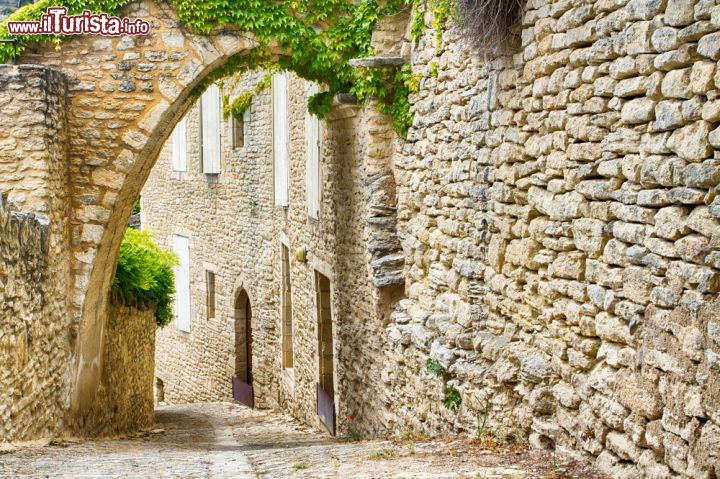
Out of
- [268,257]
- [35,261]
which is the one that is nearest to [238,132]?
[268,257]

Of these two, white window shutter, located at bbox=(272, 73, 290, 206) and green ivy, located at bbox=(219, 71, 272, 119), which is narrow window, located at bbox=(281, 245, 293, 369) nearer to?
white window shutter, located at bbox=(272, 73, 290, 206)

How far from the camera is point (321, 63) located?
347 inches

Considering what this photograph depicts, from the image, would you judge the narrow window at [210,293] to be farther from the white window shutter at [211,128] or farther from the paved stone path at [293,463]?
the paved stone path at [293,463]

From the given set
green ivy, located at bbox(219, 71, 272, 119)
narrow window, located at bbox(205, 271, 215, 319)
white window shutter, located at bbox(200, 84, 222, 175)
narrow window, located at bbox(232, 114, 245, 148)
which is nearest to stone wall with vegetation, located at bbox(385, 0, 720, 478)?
green ivy, located at bbox(219, 71, 272, 119)

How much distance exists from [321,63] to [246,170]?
6.88m

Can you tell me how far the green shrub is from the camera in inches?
437

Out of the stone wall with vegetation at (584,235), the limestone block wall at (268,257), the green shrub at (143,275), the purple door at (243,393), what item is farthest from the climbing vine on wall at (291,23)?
the purple door at (243,393)

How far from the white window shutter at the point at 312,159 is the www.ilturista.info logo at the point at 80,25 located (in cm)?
249

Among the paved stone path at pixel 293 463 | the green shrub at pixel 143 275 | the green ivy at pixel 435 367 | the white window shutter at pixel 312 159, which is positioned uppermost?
the white window shutter at pixel 312 159

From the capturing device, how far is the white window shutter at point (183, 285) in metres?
18.4

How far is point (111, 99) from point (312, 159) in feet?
10.0

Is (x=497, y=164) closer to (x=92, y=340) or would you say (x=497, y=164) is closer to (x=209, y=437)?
(x=92, y=340)

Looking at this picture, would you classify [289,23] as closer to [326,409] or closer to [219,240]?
[326,409]

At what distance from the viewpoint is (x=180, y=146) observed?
18094mm
